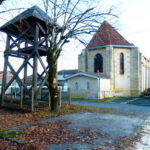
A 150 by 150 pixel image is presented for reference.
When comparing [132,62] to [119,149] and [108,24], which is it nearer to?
[108,24]

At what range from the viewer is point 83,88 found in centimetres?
1877

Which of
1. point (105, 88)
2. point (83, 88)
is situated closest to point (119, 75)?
point (105, 88)

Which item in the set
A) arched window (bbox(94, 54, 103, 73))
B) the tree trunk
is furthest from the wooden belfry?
arched window (bbox(94, 54, 103, 73))

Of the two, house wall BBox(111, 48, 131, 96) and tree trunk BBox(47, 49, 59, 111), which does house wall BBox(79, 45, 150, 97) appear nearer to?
house wall BBox(111, 48, 131, 96)

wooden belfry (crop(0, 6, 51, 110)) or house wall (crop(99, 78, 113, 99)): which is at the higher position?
wooden belfry (crop(0, 6, 51, 110))

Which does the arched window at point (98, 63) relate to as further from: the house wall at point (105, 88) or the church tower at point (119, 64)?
the house wall at point (105, 88)

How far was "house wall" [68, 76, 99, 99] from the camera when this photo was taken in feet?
58.1

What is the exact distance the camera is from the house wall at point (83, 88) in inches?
698

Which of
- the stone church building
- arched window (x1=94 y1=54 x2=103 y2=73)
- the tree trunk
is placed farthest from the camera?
arched window (x1=94 y1=54 x2=103 y2=73)

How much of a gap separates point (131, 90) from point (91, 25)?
15.4 meters

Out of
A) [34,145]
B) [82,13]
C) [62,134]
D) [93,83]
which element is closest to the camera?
[34,145]

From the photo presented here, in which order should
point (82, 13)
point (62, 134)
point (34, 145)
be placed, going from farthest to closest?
point (82, 13)
point (62, 134)
point (34, 145)

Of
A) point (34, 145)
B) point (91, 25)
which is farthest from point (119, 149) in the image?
point (91, 25)

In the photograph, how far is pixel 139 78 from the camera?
68.6 feet
